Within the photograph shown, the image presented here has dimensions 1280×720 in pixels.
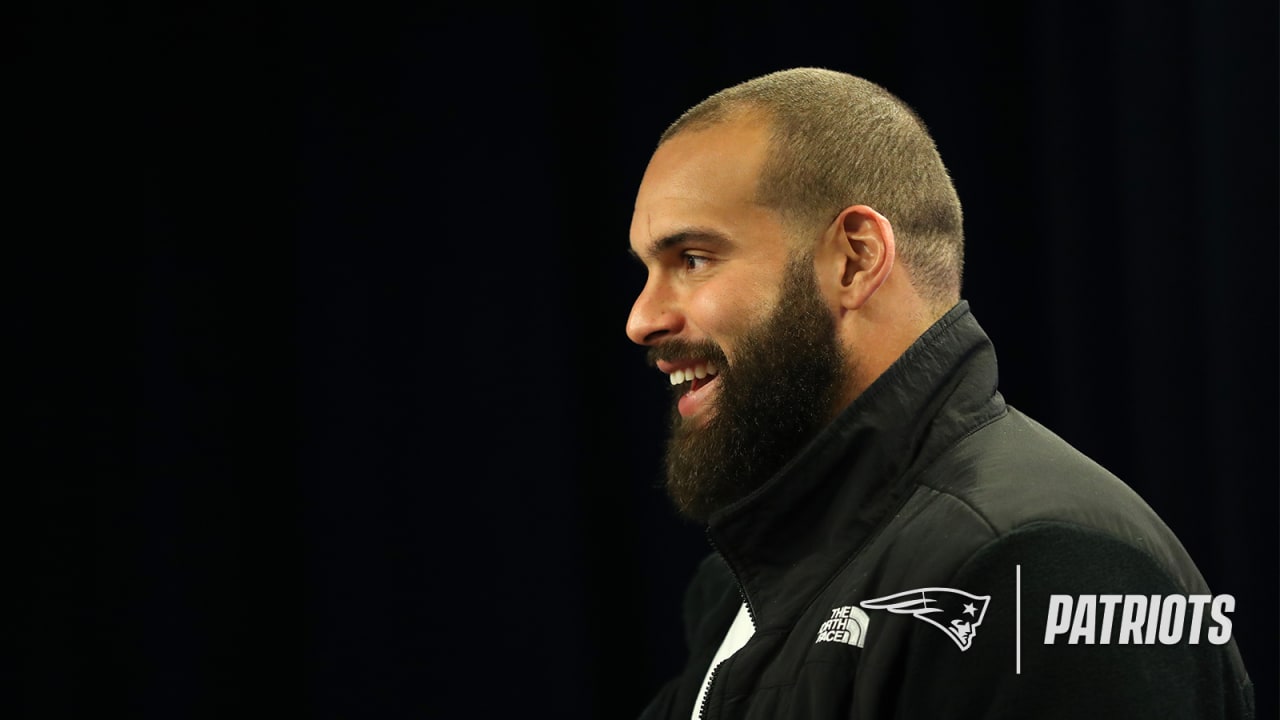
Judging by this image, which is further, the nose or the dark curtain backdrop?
the dark curtain backdrop

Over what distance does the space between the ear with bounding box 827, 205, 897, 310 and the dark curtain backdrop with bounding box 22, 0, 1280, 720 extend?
104 cm

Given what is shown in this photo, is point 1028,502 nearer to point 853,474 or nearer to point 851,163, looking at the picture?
point 853,474

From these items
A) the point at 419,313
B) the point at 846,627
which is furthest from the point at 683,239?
the point at 419,313

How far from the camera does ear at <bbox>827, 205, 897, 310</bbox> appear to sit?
47.0 inches

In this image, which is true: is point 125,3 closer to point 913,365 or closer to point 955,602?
point 913,365

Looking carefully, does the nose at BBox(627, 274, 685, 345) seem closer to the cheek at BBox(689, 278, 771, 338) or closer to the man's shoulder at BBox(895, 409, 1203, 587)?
the cheek at BBox(689, 278, 771, 338)

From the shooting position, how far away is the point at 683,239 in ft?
4.07

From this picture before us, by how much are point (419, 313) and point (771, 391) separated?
1.21m

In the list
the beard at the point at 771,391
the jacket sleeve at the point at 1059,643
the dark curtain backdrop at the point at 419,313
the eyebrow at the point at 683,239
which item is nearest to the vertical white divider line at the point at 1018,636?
the jacket sleeve at the point at 1059,643

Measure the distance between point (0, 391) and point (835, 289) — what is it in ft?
5.32

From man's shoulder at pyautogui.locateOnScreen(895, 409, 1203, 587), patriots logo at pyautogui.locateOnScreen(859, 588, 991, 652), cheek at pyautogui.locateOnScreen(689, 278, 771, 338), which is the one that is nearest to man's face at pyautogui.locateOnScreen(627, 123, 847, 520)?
cheek at pyautogui.locateOnScreen(689, 278, 771, 338)

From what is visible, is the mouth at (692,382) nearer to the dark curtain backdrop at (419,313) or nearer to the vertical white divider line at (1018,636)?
the vertical white divider line at (1018,636)

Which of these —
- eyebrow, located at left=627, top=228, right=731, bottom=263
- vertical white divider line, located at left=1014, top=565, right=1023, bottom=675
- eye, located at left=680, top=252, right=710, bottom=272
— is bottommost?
vertical white divider line, located at left=1014, top=565, right=1023, bottom=675

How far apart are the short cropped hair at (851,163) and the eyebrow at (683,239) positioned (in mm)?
57
